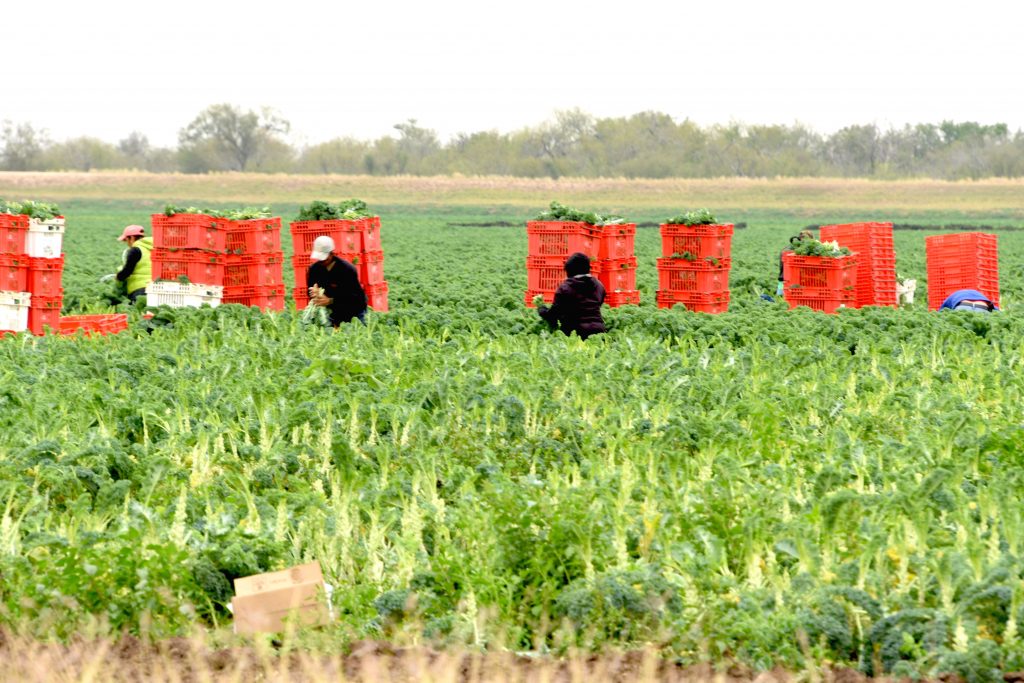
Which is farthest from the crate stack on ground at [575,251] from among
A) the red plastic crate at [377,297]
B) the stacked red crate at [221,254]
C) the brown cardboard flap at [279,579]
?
the brown cardboard flap at [279,579]

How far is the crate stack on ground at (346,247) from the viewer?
15.1m

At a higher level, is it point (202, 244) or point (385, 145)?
point (385, 145)

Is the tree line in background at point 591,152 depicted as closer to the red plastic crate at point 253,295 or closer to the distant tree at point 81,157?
the distant tree at point 81,157

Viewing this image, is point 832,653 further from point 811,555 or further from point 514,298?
point 514,298

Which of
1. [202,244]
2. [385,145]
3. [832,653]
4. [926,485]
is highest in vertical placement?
[385,145]

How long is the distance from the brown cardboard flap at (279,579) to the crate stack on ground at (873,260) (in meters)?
13.1

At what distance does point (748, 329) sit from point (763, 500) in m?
7.19

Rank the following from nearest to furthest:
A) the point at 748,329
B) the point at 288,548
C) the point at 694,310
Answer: the point at 288,548
the point at 748,329
the point at 694,310

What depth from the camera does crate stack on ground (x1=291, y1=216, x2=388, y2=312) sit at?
49.4 feet

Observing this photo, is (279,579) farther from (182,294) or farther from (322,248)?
(182,294)

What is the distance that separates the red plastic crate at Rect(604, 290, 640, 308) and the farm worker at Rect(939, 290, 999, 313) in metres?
3.78

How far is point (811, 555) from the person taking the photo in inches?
205

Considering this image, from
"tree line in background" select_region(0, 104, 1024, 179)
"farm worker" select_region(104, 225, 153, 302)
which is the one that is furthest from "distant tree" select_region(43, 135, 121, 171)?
"farm worker" select_region(104, 225, 153, 302)

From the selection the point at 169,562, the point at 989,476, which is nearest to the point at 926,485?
the point at 989,476
